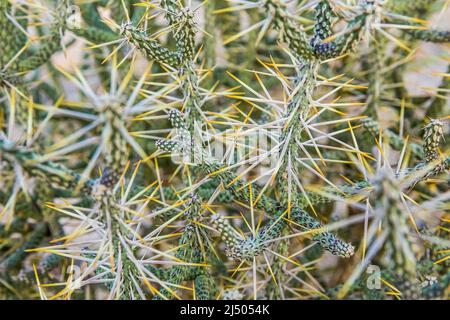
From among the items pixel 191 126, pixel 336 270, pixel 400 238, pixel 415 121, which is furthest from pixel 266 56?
pixel 400 238

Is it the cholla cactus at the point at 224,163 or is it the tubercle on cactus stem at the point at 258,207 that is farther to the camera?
the tubercle on cactus stem at the point at 258,207

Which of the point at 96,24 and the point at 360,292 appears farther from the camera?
the point at 96,24

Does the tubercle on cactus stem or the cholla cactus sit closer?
the cholla cactus

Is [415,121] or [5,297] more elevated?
[415,121]
